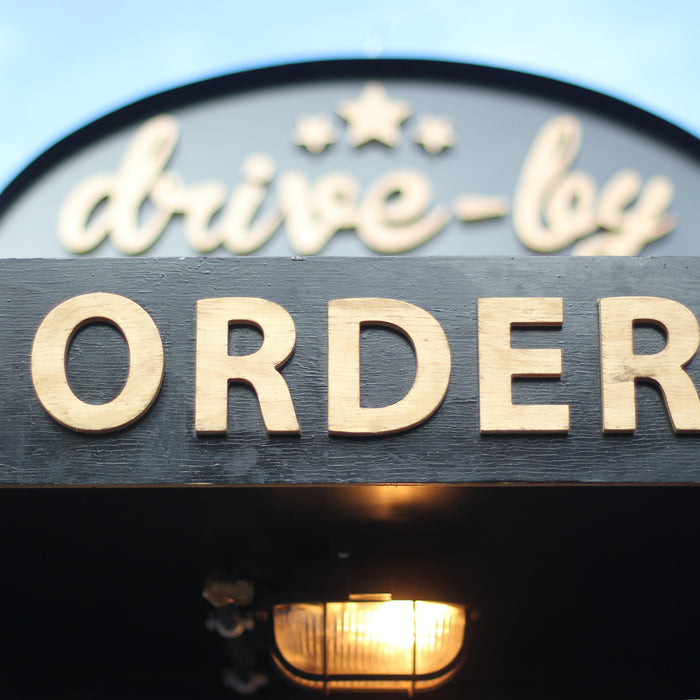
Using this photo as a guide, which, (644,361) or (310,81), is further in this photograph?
(310,81)

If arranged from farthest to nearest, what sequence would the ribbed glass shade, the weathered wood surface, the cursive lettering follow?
1. the cursive lettering
2. the ribbed glass shade
3. the weathered wood surface

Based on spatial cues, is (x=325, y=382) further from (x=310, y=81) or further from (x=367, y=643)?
(x=310, y=81)

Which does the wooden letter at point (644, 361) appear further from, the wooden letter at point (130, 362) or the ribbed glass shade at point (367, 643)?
the wooden letter at point (130, 362)

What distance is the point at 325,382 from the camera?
2387 millimetres

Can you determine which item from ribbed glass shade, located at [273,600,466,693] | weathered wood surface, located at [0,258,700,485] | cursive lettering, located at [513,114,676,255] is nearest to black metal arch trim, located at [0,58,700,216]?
cursive lettering, located at [513,114,676,255]

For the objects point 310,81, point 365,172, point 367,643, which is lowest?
point 367,643

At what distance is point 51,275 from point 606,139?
2571mm

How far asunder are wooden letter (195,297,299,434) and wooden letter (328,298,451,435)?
11 cm

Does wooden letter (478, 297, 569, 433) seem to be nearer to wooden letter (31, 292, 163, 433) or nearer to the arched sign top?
wooden letter (31, 292, 163, 433)

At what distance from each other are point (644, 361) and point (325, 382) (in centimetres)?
79

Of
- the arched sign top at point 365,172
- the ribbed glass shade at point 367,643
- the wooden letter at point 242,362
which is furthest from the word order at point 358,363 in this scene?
the arched sign top at point 365,172

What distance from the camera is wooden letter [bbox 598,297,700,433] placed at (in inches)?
92.0

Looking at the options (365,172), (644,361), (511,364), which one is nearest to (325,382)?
(511,364)

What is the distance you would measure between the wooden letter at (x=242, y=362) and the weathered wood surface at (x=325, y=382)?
3 cm
